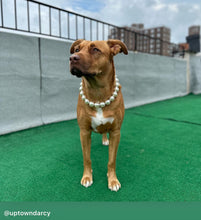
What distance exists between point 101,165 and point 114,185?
1.74 feet

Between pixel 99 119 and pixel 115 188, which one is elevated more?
pixel 99 119

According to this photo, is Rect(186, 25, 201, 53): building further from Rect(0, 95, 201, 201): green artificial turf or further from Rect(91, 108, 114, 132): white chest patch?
Rect(91, 108, 114, 132): white chest patch

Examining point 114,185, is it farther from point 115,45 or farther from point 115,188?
point 115,45

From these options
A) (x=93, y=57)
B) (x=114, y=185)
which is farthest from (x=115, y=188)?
(x=93, y=57)

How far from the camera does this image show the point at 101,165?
7.79ft

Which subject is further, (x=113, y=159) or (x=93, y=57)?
(x=113, y=159)

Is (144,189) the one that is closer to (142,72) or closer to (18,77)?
(18,77)

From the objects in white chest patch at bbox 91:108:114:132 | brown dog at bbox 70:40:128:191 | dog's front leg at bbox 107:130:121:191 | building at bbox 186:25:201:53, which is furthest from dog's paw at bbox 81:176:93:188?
building at bbox 186:25:201:53

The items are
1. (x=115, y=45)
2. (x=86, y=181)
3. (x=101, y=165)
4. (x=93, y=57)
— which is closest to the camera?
(x=93, y=57)

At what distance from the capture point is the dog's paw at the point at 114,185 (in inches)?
72.5

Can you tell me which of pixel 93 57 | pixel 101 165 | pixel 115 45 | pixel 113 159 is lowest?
pixel 101 165

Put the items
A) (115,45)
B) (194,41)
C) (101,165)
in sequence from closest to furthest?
1. (115,45)
2. (101,165)
3. (194,41)

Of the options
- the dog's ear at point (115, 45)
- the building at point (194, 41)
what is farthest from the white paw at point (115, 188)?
the building at point (194, 41)

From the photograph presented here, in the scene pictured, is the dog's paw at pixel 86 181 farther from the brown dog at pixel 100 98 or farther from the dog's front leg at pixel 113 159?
the dog's front leg at pixel 113 159
